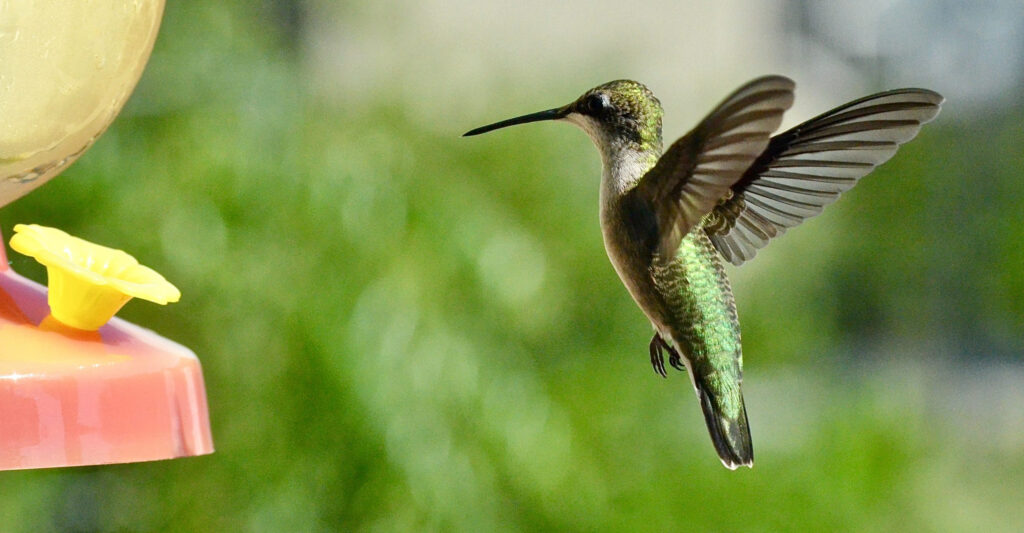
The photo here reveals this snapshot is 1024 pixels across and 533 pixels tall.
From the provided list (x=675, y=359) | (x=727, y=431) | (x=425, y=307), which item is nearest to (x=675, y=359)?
(x=675, y=359)

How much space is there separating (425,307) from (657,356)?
1969mm

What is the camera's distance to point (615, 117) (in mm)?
719

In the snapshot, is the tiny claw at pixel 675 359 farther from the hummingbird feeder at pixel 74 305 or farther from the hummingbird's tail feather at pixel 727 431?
the hummingbird feeder at pixel 74 305

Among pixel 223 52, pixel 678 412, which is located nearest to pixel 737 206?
pixel 223 52

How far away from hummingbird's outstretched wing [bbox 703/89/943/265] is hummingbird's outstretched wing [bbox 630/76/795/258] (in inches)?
2.1

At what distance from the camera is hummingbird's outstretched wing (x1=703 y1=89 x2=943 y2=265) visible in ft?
2.44

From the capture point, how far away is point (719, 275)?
87 cm

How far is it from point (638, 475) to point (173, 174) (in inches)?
55.6

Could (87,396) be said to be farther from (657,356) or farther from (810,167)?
(810,167)

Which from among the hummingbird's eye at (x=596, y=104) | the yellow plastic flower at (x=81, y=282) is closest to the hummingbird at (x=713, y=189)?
the hummingbird's eye at (x=596, y=104)

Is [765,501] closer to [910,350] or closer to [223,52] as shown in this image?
[223,52]

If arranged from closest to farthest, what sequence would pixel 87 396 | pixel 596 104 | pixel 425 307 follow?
pixel 596 104 → pixel 87 396 → pixel 425 307

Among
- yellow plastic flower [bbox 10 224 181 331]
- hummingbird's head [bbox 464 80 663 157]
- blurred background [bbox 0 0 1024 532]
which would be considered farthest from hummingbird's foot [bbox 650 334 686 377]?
blurred background [bbox 0 0 1024 532]

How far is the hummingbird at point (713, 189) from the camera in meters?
0.69
